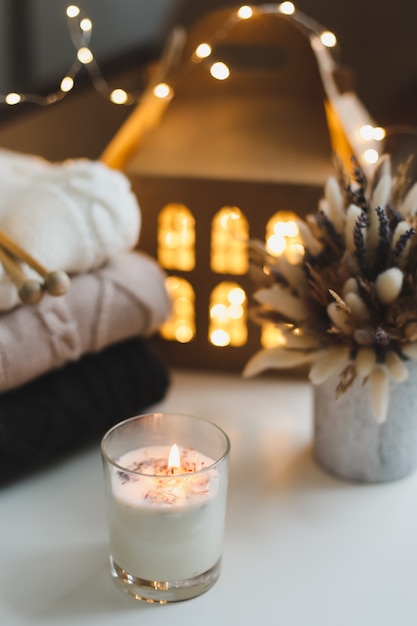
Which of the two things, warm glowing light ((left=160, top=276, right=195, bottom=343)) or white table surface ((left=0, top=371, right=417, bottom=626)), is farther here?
warm glowing light ((left=160, top=276, right=195, bottom=343))

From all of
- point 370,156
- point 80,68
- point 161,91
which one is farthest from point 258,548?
point 80,68

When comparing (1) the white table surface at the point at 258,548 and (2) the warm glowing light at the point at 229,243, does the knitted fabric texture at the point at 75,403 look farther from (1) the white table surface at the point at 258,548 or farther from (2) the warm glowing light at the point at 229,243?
(2) the warm glowing light at the point at 229,243

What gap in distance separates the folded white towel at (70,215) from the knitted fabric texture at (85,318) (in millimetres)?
20

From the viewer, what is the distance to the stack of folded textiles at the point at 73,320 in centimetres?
70

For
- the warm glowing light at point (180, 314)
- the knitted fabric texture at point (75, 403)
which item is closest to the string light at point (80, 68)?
the warm glowing light at point (180, 314)

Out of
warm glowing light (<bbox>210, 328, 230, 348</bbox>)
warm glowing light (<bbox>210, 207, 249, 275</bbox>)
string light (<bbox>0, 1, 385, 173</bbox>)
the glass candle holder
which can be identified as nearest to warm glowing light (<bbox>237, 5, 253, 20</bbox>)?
string light (<bbox>0, 1, 385, 173</bbox>)

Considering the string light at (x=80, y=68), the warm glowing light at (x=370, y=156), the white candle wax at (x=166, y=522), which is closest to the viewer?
the white candle wax at (x=166, y=522)

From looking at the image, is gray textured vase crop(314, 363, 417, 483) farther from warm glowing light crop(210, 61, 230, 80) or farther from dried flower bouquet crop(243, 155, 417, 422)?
warm glowing light crop(210, 61, 230, 80)

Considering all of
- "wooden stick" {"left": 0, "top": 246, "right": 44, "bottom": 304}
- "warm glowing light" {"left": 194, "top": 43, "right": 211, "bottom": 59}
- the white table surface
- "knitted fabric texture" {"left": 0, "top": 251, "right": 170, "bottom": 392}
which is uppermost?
"warm glowing light" {"left": 194, "top": 43, "right": 211, "bottom": 59}

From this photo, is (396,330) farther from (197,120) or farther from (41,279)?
(197,120)

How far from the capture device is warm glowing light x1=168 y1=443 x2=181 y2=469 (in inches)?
24.5

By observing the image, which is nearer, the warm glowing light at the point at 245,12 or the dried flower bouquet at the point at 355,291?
the dried flower bouquet at the point at 355,291

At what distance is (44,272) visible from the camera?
653 mm

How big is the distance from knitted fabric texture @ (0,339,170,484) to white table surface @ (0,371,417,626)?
32mm
